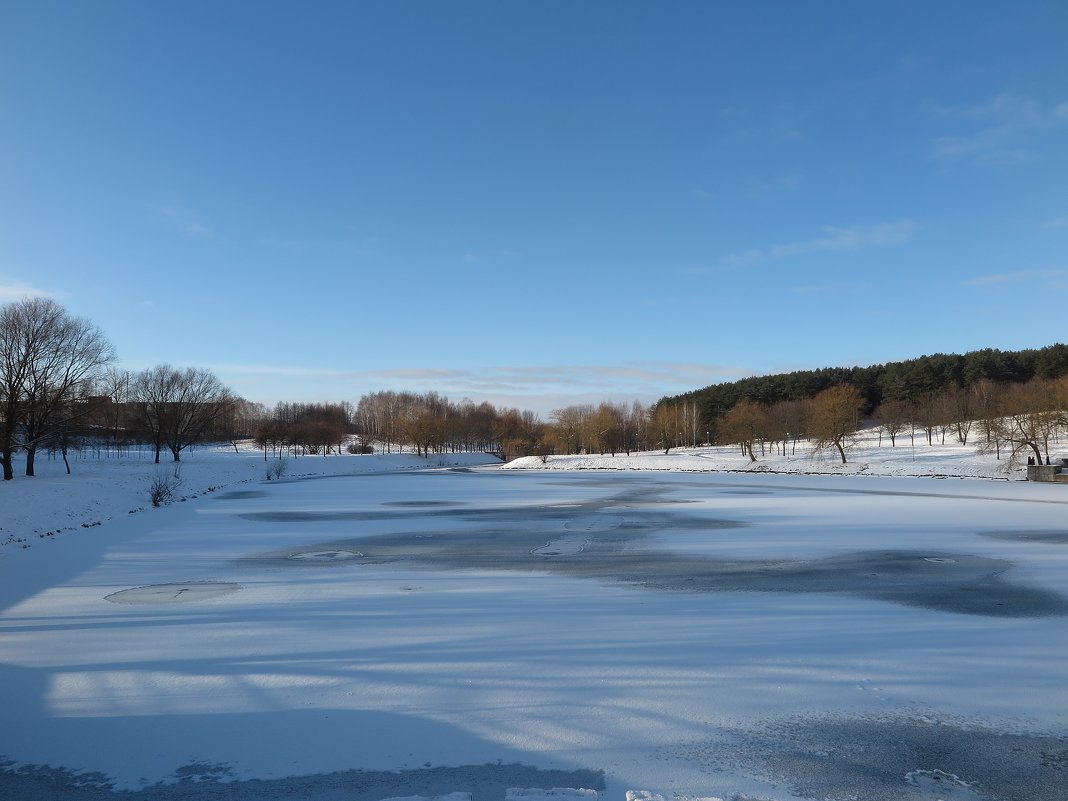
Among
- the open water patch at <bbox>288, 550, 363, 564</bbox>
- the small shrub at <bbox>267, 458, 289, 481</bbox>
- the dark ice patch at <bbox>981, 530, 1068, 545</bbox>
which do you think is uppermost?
the open water patch at <bbox>288, 550, 363, 564</bbox>

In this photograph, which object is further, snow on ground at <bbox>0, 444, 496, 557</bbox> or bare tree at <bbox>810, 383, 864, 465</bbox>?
bare tree at <bbox>810, 383, 864, 465</bbox>

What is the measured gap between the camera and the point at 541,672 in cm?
614

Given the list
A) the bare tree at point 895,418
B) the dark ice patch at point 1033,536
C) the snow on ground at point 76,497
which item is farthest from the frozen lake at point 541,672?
the bare tree at point 895,418

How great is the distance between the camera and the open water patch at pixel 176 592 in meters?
9.27

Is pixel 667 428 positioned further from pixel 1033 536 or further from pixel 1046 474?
pixel 1033 536

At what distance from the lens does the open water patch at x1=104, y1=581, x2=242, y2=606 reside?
9.27 meters

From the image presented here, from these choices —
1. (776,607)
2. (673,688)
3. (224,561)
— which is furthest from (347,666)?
(224,561)

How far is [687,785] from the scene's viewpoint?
4.15 meters

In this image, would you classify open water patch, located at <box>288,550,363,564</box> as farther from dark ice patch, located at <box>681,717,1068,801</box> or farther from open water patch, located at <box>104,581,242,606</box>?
dark ice patch, located at <box>681,717,1068,801</box>

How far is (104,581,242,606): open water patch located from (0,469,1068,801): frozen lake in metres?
0.06

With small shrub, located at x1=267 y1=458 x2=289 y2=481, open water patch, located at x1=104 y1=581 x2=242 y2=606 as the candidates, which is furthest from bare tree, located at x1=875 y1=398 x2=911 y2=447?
open water patch, located at x1=104 y1=581 x2=242 y2=606

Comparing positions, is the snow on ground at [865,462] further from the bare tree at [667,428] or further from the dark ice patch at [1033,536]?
the dark ice patch at [1033,536]

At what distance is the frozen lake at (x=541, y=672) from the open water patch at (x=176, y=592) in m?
0.06

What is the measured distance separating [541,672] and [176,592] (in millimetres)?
6384
